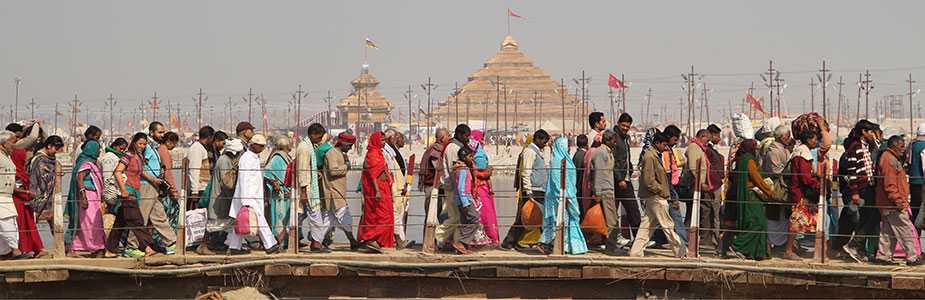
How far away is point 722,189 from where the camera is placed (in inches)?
593

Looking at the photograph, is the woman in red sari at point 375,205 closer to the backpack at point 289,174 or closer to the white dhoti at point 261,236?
the backpack at point 289,174

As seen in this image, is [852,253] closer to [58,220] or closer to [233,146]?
[233,146]

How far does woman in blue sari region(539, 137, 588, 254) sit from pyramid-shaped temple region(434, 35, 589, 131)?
10205 centimetres

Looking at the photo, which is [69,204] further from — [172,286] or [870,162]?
[870,162]

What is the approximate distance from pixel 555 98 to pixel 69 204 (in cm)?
11528

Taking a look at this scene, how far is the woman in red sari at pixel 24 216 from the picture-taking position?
13.9 meters

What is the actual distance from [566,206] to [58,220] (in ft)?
16.1

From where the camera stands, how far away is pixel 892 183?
1324 centimetres

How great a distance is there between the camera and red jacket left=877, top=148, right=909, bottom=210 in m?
13.2

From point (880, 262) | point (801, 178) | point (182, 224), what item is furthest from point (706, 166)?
point (182, 224)

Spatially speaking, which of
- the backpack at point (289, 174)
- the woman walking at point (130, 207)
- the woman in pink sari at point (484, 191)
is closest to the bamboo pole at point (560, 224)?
the woman in pink sari at point (484, 191)

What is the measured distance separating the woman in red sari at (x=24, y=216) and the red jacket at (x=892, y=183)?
8.23 metres

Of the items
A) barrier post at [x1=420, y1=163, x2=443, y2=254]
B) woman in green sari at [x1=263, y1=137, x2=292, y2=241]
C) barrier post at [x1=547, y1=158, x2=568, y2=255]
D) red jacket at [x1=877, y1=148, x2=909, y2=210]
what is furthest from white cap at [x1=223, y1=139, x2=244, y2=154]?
red jacket at [x1=877, y1=148, x2=909, y2=210]

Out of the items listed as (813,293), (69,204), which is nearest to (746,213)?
(813,293)
